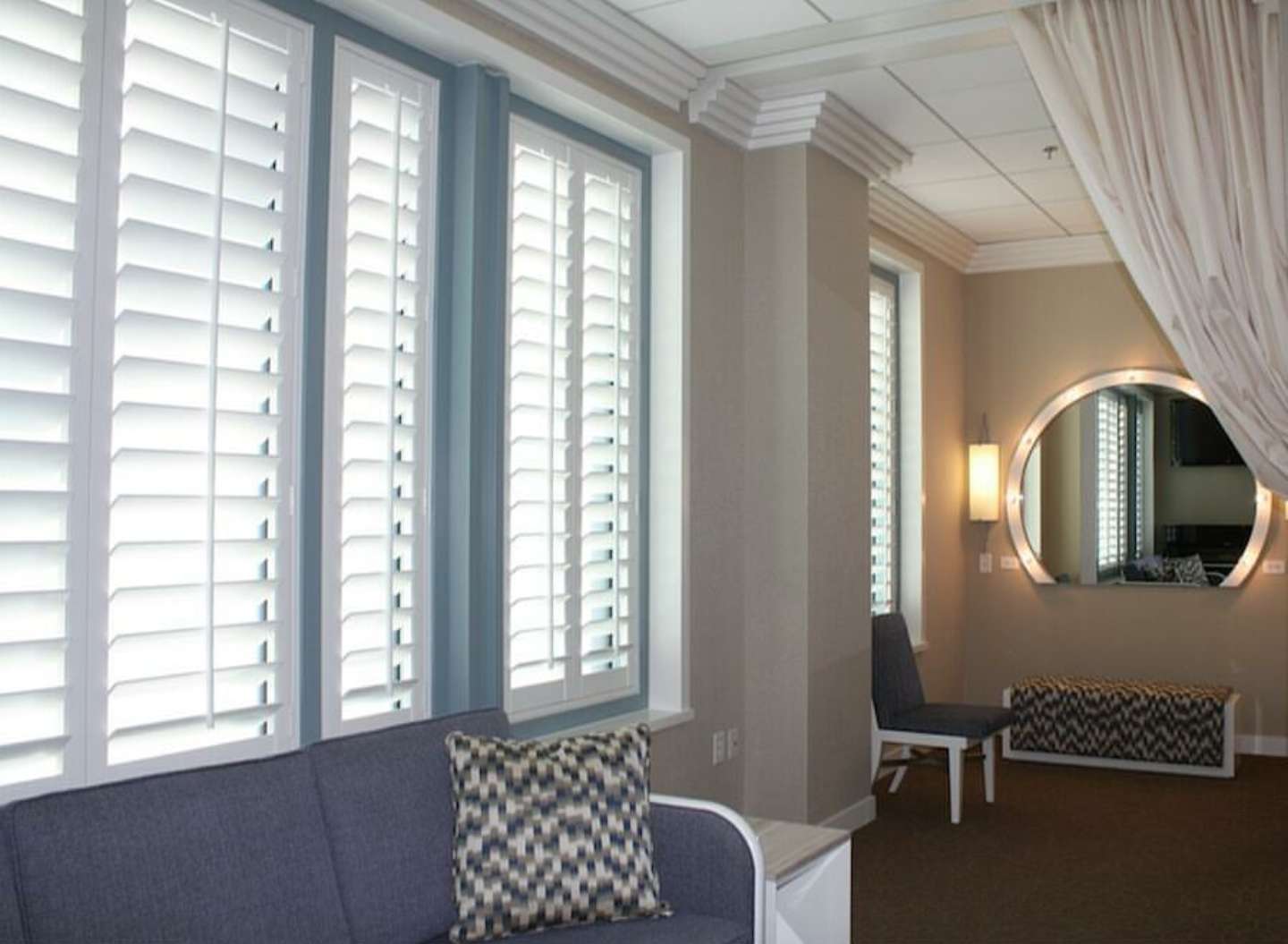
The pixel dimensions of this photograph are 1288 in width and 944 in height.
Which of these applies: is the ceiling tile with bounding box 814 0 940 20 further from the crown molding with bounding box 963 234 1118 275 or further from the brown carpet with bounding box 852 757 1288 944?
the crown molding with bounding box 963 234 1118 275

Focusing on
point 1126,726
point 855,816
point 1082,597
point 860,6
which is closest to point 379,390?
point 860,6

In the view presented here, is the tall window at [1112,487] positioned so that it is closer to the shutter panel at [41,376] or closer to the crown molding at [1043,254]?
the crown molding at [1043,254]

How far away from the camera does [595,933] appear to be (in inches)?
105

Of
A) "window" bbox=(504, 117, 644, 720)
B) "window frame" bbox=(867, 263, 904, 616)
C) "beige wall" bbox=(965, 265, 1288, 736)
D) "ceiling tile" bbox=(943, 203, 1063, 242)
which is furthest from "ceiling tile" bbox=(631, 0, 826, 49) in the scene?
"beige wall" bbox=(965, 265, 1288, 736)

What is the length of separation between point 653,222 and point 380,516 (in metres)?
1.71

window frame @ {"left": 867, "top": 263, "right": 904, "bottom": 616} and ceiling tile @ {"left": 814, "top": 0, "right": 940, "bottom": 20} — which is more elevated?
ceiling tile @ {"left": 814, "top": 0, "right": 940, "bottom": 20}

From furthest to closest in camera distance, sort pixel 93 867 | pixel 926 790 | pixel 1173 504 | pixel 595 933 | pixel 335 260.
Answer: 1. pixel 1173 504
2. pixel 926 790
3. pixel 335 260
4. pixel 595 933
5. pixel 93 867

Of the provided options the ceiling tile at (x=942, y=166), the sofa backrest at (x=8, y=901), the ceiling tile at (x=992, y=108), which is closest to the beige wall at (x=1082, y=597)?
the ceiling tile at (x=942, y=166)

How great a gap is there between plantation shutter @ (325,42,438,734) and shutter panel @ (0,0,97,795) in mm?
714

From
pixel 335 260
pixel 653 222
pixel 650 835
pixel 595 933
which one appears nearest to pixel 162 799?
pixel 595 933

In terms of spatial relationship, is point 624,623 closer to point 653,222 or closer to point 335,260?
point 653,222

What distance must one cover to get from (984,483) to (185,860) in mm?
5944

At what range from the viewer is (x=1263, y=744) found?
688 centimetres

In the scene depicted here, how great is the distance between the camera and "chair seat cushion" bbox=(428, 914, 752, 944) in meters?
2.64
